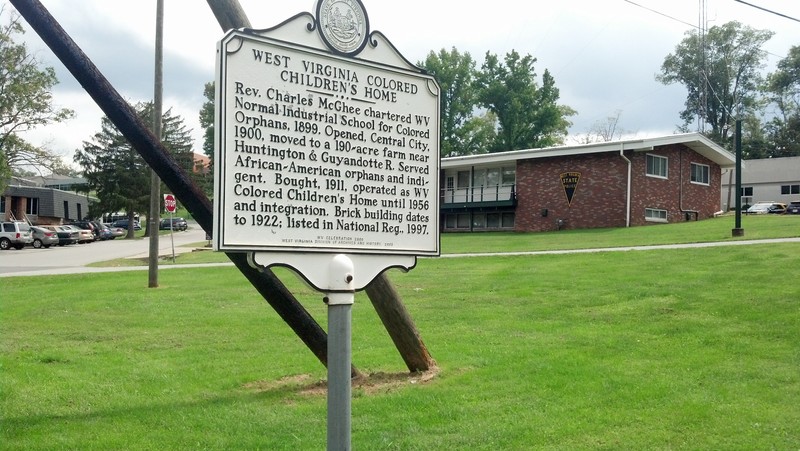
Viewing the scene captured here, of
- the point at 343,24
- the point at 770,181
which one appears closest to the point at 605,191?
the point at 343,24

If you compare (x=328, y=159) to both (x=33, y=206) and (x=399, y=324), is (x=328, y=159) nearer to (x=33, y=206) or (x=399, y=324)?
(x=399, y=324)

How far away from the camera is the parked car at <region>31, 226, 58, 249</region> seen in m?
45.9

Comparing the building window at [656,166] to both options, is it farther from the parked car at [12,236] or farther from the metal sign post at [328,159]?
the parked car at [12,236]

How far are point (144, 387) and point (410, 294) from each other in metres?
7.54

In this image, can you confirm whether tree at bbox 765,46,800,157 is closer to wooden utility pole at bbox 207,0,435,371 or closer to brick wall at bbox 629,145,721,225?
brick wall at bbox 629,145,721,225

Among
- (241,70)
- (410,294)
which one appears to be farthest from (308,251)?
(410,294)

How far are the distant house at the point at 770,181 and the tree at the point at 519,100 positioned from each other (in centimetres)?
1598

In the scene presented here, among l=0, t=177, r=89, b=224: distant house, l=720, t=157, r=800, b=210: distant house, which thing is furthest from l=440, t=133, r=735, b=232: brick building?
l=0, t=177, r=89, b=224: distant house

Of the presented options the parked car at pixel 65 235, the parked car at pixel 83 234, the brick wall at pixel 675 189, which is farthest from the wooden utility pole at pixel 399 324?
the parked car at pixel 83 234

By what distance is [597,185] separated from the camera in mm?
36219

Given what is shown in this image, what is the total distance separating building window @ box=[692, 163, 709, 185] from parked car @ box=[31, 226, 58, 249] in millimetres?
37645

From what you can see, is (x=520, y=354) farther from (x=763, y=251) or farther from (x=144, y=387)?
(x=763, y=251)

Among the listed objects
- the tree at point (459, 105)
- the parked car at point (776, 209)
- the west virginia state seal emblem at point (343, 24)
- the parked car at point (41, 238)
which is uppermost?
the tree at point (459, 105)

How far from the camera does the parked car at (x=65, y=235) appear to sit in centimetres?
4859
